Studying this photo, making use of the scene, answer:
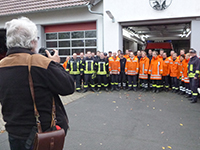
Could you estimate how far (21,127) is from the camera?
5.87ft

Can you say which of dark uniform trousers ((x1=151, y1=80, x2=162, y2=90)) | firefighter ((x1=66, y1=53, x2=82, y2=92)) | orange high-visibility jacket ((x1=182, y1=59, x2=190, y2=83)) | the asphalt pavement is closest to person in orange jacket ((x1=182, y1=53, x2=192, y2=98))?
orange high-visibility jacket ((x1=182, y1=59, x2=190, y2=83))

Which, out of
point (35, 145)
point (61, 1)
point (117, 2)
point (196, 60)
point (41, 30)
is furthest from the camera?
point (41, 30)

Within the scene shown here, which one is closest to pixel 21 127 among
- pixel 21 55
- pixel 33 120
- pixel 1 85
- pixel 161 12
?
pixel 33 120

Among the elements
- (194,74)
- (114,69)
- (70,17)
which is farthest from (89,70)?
(70,17)

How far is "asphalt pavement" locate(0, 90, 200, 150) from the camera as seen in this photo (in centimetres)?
409

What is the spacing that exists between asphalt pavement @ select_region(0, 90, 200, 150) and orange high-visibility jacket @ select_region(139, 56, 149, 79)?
2.20 meters

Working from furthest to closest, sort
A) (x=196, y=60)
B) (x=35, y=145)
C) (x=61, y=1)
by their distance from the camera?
1. (x=61, y=1)
2. (x=196, y=60)
3. (x=35, y=145)

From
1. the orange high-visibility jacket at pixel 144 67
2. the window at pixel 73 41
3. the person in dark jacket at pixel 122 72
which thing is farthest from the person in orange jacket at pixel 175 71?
the window at pixel 73 41

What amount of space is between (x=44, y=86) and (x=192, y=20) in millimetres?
10854

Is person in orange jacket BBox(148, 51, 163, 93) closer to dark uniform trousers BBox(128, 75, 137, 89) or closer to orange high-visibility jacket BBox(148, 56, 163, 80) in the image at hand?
Result: orange high-visibility jacket BBox(148, 56, 163, 80)

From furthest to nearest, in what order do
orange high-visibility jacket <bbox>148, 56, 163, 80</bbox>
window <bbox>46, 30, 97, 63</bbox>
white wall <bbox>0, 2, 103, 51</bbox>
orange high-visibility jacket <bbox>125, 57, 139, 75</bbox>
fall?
window <bbox>46, 30, 97, 63</bbox> < white wall <bbox>0, 2, 103, 51</bbox> < orange high-visibility jacket <bbox>125, 57, 139, 75</bbox> < orange high-visibility jacket <bbox>148, 56, 163, 80</bbox>

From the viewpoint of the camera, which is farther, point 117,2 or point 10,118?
point 117,2

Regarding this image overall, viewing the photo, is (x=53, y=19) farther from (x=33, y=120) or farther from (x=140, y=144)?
(x=33, y=120)

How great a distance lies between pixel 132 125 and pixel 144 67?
5.41 meters
